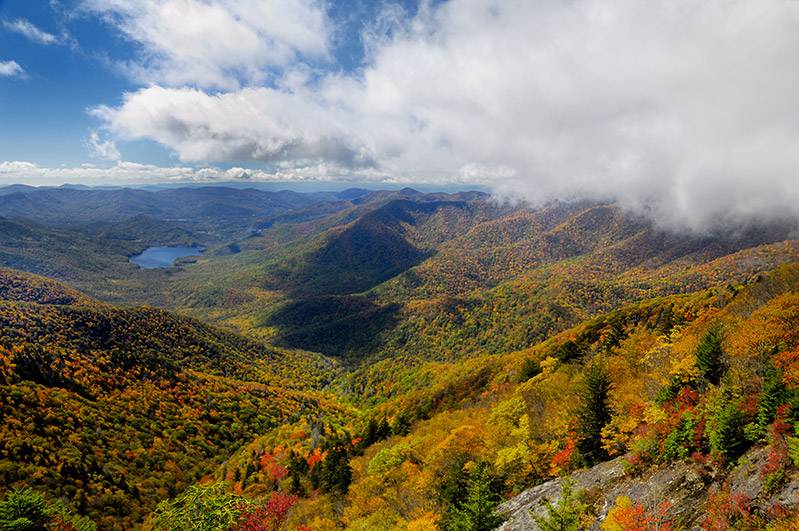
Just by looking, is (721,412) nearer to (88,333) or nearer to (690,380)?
(690,380)

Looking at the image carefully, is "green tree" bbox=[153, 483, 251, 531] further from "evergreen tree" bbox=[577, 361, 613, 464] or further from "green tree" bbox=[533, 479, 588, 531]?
"evergreen tree" bbox=[577, 361, 613, 464]

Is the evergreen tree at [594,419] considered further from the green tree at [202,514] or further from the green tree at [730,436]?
the green tree at [202,514]

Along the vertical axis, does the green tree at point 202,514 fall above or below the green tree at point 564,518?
below

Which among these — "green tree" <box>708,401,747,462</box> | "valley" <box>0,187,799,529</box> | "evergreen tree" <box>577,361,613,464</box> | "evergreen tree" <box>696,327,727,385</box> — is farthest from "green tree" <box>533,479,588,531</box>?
"evergreen tree" <box>696,327,727,385</box>

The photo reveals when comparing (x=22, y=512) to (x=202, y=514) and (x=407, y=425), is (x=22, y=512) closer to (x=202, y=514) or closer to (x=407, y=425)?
(x=202, y=514)

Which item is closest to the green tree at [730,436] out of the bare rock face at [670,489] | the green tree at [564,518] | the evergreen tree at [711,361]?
the bare rock face at [670,489]
